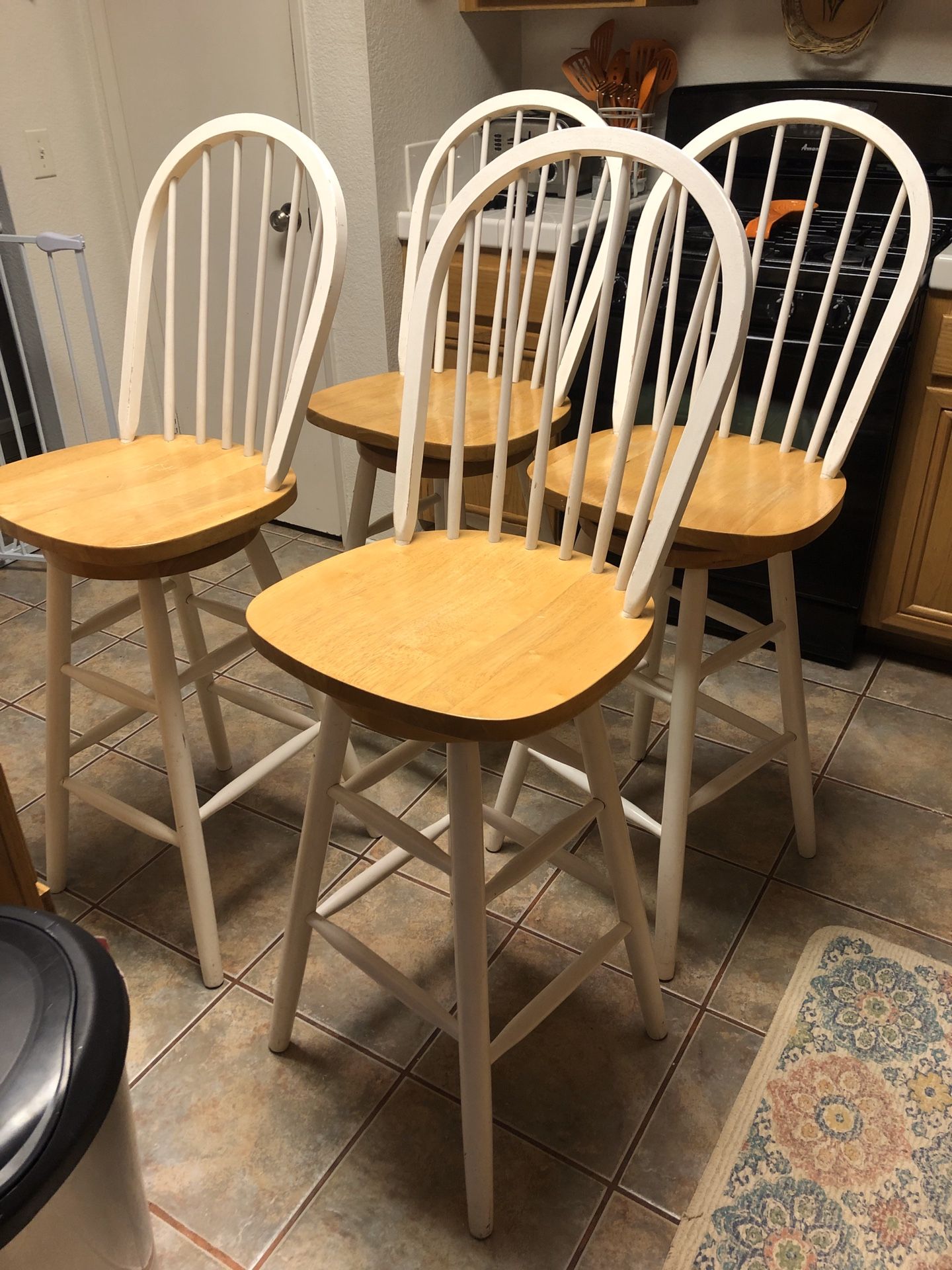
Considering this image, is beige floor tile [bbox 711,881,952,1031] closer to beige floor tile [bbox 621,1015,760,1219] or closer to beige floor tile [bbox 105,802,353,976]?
beige floor tile [bbox 621,1015,760,1219]

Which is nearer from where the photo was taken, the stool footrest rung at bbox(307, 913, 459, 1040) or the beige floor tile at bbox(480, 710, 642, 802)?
the stool footrest rung at bbox(307, 913, 459, 1040)

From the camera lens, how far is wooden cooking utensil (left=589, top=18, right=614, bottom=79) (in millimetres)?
2434

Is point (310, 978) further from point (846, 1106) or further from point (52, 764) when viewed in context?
point (846, 1106)

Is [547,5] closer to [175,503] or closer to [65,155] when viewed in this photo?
[65,155]

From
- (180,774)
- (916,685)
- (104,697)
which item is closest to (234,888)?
(180,774)

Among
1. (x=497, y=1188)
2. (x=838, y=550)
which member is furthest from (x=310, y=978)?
(x=838, y=550)

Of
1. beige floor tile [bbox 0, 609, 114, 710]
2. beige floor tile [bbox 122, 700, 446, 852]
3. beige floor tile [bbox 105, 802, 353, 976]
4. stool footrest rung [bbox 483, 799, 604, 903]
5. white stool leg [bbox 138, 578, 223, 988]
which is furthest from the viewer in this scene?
beige floor tile [bbox 0, 609, 114, 710]

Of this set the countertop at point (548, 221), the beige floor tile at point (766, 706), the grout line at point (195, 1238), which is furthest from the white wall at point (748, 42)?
the grout line at point (195, 1238)

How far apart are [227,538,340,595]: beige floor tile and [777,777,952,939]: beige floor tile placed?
1458 millimetres

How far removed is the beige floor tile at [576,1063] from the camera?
50.6 inches

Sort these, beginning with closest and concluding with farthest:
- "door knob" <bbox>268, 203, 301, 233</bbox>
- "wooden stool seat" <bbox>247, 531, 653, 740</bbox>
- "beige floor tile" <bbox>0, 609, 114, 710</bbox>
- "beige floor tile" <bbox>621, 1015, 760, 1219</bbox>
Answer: "wooden stool seat" <bbox>247, 531, 653, 740</bbox>
"beige floor tile" <bbox>621, 1015, 760, 1219</bbox>
"beige floor tile" <bbox>0, 609, 114, 710</bbox>
"door knob" <bbox>268, 203, 301, 233</bbox>

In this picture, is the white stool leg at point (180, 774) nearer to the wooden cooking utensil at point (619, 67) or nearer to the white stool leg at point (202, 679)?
the white stool leg at point (202, 679)

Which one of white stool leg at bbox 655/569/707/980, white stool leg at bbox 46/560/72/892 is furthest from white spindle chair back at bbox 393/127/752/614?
white stool leg at bbox 46/560/72/892

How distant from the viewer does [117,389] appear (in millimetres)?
2945
